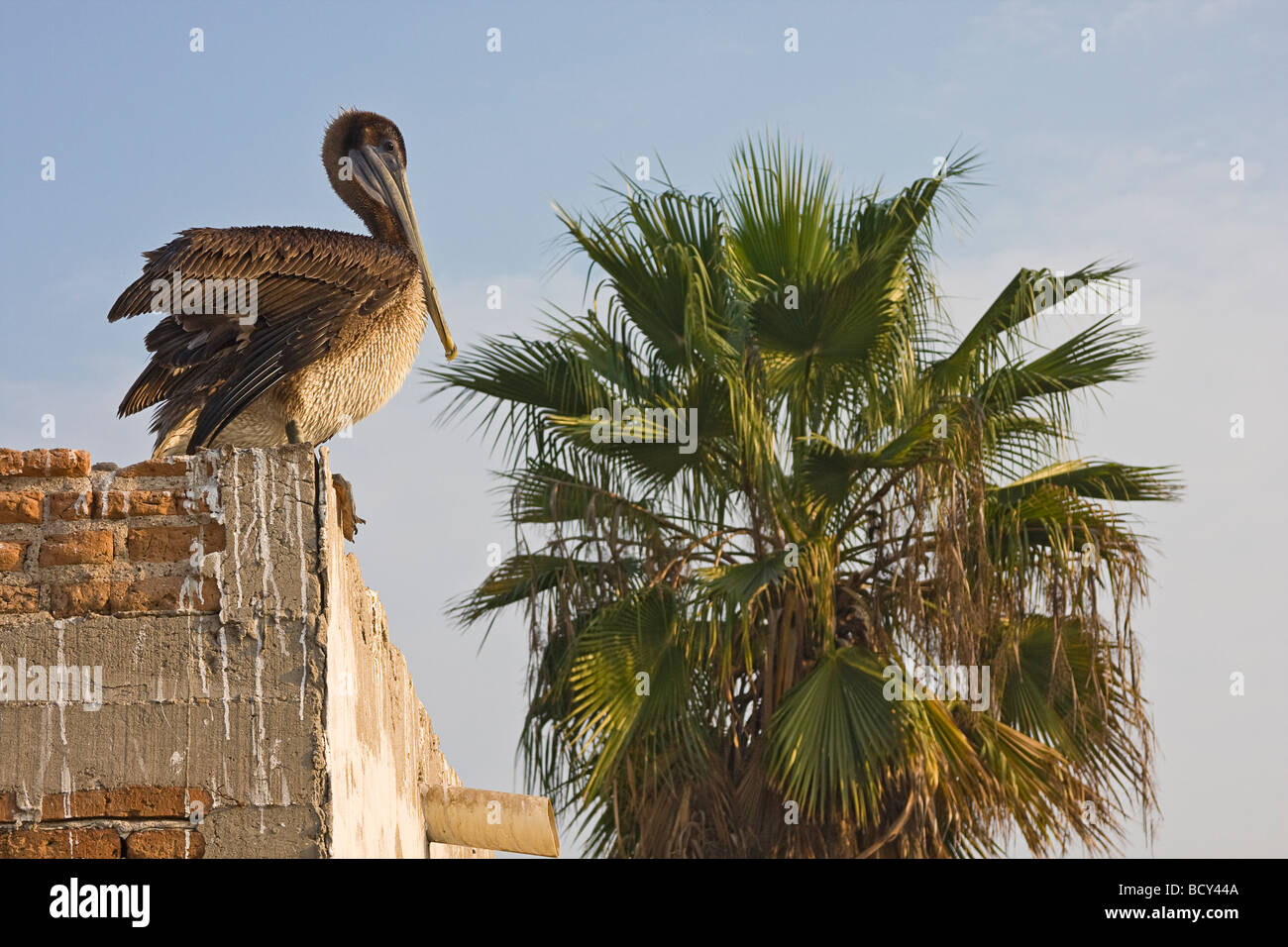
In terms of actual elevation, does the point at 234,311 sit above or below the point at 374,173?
below

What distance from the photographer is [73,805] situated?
11.6ft

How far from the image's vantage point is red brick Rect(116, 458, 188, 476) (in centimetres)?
376

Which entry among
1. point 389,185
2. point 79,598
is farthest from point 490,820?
point 389,185

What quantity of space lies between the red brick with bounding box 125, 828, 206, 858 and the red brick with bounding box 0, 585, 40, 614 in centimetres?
63

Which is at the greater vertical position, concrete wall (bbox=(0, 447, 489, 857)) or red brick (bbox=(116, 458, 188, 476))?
red brick (bbox=(116, 458, 188, 476))

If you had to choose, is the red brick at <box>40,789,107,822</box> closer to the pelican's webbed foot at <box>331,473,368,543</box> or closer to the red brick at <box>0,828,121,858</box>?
the red brick at <box>0,828,121,858</box>

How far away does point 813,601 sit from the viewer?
340 inches

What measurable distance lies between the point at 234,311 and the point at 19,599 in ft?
4.41

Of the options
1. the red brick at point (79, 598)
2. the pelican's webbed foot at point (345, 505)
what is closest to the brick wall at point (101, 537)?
the red brick at point (79, 598)

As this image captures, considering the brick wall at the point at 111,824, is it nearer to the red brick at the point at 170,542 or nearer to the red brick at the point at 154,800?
the red brick at the point at 154,800

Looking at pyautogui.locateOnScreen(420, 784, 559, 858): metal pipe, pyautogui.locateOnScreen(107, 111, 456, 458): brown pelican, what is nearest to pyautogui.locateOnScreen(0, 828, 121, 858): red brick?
pyautogui.locateOnScreen(107, 111, 456, 458): brown pelican

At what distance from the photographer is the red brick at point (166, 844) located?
137 inches

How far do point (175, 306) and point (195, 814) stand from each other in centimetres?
175

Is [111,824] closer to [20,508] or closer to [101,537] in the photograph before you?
[101,537]
